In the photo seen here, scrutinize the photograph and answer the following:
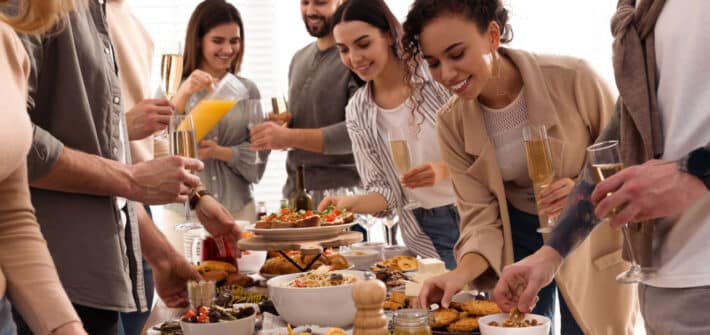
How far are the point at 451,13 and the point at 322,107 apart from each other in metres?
1.98

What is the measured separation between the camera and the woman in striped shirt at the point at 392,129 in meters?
3.09

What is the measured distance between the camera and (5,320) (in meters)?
1.26

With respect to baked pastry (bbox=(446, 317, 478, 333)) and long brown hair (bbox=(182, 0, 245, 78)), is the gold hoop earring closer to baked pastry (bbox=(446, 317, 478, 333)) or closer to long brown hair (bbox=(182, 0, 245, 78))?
baked pastry (bbox=(446, 317, 478, 333))

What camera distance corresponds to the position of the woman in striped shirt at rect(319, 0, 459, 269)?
3088 mm

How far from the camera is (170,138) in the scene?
195cm

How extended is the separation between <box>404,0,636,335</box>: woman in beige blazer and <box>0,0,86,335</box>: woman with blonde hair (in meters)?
1.09

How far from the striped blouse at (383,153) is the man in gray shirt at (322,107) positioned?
19.8 inches

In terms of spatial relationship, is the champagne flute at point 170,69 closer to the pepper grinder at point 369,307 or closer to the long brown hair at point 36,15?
the long brown hair at point 36,15

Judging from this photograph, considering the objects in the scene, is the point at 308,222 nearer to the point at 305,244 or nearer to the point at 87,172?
the point at 305,244

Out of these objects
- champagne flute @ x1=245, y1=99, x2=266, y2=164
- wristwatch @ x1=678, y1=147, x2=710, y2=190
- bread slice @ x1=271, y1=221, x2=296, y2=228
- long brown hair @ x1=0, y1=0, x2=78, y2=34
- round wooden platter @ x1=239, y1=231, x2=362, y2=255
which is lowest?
round wooden platter @ x1=239, y1=231, x2=362, y2=255

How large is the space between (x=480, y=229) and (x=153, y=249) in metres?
0.89

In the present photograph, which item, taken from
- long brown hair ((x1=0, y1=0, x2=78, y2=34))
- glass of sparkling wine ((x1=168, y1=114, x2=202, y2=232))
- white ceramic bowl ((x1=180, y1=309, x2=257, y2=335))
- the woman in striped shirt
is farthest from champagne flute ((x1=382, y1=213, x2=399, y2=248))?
long brown hair ((x1=0, y1=0, x2=78, y2=34))

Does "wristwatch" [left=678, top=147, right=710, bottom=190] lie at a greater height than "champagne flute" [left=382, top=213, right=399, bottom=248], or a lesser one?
greater

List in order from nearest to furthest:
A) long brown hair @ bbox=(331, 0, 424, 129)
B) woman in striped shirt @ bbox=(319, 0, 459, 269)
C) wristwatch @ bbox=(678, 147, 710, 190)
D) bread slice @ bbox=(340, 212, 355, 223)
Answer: wristwatch @ bbox=(678, 147, 710, 190)
bread slice @ bbox=(340, 212, 355, 223)
woman in striped shirt @ bbox=(319, 0, 459, 269)
long brown hair @ bbox=(331, 0, 424, 129)
